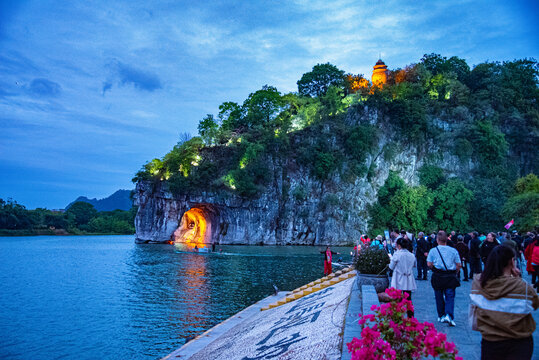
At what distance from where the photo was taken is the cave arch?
67.1 meters

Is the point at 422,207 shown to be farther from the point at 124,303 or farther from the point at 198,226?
the point at 124,303

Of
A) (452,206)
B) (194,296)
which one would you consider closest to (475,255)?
(194,296)

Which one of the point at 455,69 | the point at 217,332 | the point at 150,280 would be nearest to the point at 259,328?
the point at 217,332

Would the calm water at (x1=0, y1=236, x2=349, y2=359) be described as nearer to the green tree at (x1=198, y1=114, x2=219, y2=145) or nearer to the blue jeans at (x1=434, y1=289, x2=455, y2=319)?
the blue jeans at (x1=434, y1=289, x2=455, y2=319)

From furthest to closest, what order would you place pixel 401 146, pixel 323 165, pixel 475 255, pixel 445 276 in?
pixel 401 146 < pixel 323 165 < pixel 475 255 < pixel 445 276

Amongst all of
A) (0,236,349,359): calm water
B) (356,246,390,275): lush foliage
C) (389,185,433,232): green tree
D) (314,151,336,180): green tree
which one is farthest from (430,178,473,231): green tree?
(356,246,390,275): lush foliage

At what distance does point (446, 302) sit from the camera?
26.1 ft

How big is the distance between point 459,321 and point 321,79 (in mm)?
85826

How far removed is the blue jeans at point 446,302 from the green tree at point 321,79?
83.9 m

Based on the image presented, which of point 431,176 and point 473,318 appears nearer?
point 473,318

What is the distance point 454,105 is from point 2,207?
421 ft

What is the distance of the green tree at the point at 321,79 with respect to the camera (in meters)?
88.6

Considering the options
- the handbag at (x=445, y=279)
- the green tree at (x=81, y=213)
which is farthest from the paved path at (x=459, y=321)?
the green tree at (x=81, y=213)

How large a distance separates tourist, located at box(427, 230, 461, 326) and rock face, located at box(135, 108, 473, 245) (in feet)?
179
